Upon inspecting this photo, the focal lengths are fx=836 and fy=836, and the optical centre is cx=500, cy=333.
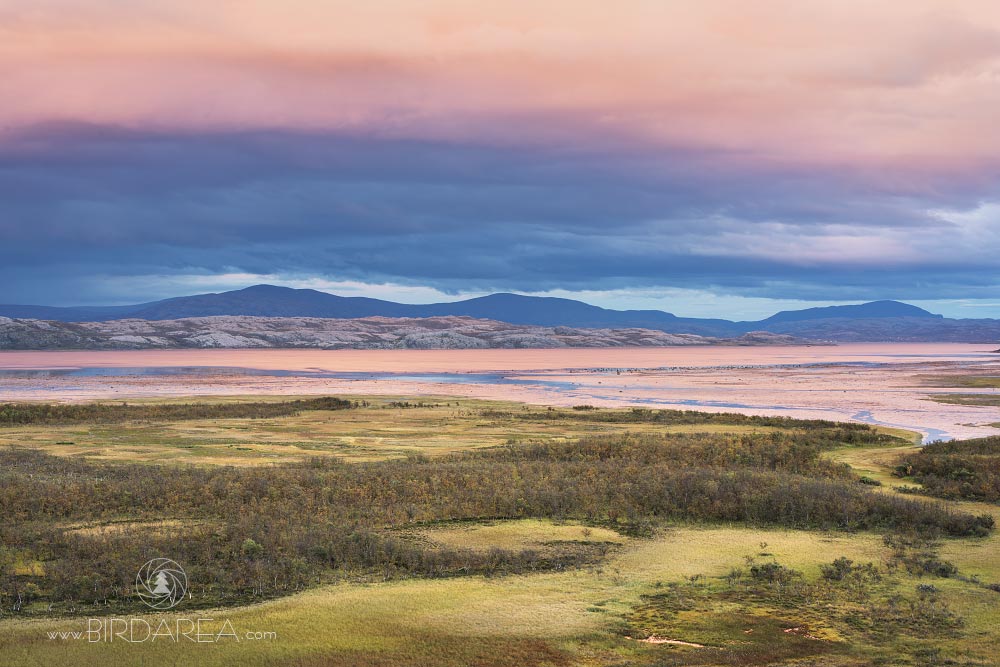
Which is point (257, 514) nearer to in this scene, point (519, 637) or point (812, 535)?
point (519, 637)

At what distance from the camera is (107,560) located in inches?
787

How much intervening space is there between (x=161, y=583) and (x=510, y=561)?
324 inches

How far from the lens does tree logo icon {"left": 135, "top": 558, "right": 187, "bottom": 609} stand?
58.5ft

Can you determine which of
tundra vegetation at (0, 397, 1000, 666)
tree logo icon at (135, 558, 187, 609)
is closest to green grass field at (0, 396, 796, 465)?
tundra vegetation at (0, 397, 1000, 666)

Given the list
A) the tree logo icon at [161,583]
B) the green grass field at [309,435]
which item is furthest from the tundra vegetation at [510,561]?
the green grass field at [309,435]

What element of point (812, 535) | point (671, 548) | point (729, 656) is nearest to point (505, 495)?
point (671, 548)

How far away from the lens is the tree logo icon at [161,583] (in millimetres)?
17828

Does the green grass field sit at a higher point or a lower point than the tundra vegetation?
lower

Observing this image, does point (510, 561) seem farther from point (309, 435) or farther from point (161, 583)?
point (309, 435)

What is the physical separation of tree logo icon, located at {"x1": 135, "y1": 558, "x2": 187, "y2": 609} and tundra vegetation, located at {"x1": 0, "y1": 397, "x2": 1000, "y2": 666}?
22 cm

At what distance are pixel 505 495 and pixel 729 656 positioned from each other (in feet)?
49.4

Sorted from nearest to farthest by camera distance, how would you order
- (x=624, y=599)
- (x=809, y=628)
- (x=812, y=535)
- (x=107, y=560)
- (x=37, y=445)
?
(x=809, y=628) → (x=624, y=599) → (x=107, y=560) → (x=812, y=535) → (x=37, y=445)

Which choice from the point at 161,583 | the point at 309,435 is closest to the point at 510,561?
the point at 161,583

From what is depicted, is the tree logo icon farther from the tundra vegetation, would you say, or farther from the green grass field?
the green grass field
